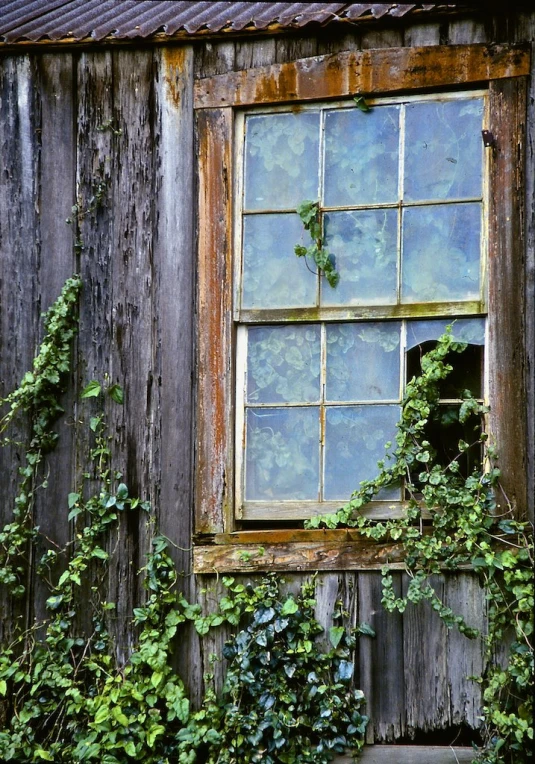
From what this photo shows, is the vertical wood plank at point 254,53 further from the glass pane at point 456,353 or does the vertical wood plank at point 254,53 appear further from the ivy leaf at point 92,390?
the ivy leaf at point 92,390

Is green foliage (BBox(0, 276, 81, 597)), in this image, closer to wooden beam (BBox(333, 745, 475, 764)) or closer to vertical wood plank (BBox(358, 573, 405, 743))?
vertical wood plank (BBox(358, 573, 405, 743))

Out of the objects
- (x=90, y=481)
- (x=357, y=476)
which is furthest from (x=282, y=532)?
(x=90, y=481)

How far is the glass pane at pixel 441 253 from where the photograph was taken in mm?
4672

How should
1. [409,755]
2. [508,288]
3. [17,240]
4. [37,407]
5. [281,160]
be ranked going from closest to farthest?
[409,755] → [508,288] → [281,160] → [37,407] → [17,240]

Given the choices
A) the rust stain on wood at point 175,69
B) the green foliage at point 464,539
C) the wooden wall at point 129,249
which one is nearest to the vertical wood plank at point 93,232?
the wooden wall at point 129,249

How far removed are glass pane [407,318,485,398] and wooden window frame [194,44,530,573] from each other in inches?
4.3

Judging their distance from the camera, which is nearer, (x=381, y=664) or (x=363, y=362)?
(x=381, y=664)

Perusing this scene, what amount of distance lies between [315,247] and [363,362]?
0.59m

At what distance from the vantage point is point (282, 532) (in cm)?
462

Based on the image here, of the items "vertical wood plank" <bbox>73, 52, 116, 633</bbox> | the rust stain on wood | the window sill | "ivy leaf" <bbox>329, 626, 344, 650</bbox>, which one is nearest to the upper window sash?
the rust stain on wood

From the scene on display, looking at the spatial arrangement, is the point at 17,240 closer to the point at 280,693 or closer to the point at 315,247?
the point at 315,247

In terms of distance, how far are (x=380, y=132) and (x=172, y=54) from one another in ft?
3.70

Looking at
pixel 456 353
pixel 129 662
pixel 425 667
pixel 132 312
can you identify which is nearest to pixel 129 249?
pixel 132 312

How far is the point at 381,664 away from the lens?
4504mm
